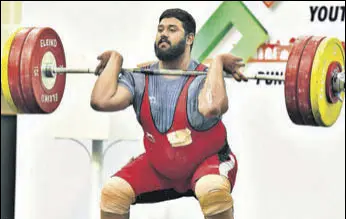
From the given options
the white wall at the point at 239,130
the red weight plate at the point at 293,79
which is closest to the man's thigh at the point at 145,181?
the red weight plate at the point at 293,79

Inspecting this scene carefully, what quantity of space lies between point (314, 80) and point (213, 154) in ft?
1.05

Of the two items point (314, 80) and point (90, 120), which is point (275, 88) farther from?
point (314, 80)

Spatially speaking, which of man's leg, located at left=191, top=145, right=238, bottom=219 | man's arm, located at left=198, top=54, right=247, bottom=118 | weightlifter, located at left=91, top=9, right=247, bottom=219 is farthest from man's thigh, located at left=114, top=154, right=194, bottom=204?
man's arm, located at left=198, top=54, right=247, bottom=118

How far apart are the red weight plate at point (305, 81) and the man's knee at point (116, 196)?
490mm

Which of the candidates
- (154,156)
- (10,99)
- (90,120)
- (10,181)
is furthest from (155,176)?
(10,181)

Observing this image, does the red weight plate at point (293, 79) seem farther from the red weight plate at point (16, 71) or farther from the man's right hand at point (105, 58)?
the red weight plate at point (16, 71)

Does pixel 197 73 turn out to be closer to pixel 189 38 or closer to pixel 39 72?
pixel 189 38

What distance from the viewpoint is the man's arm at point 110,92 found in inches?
85.5

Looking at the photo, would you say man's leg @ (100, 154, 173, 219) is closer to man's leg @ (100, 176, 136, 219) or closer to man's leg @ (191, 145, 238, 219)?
man's leg @ (100, 176, 136, 219)

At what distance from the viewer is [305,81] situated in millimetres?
2180

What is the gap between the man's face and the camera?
2.20m

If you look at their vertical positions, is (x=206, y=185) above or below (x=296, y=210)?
above

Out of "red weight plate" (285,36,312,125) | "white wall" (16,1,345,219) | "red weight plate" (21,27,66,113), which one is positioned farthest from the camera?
"white wall" (16,1,345,219)

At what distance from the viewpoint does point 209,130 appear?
221cm
